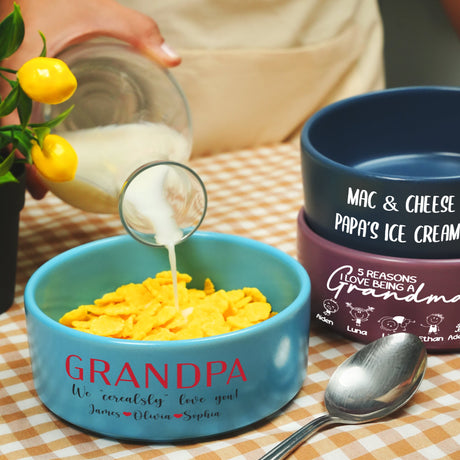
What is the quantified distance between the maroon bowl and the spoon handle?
10 cm

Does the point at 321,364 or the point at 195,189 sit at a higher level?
the point at 195,189

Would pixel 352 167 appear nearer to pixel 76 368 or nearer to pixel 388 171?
pixel 388 171

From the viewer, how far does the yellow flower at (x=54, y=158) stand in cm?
53

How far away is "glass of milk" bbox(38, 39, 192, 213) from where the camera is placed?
709 mm

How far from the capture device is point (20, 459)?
0.49 m

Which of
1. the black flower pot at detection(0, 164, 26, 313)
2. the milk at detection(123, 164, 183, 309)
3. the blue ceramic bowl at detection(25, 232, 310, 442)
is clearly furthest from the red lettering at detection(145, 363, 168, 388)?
the black flower pot at detection(0, 164, 26, 313)

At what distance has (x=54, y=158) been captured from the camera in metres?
0.53

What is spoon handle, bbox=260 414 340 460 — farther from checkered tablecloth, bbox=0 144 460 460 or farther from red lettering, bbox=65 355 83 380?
red lettering, bbox=65 355 83 380

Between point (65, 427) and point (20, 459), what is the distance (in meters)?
0.04

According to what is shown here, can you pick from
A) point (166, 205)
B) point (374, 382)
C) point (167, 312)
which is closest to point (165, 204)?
point (166, 205)

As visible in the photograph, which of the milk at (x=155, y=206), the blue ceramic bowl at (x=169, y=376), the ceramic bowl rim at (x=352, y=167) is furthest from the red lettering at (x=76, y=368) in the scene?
the ceramic bowl rim at (x=352, y=167)

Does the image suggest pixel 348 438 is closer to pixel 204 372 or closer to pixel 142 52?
pixel 204 372

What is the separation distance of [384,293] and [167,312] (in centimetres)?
16

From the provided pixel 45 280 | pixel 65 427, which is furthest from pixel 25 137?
pixel 65 427
